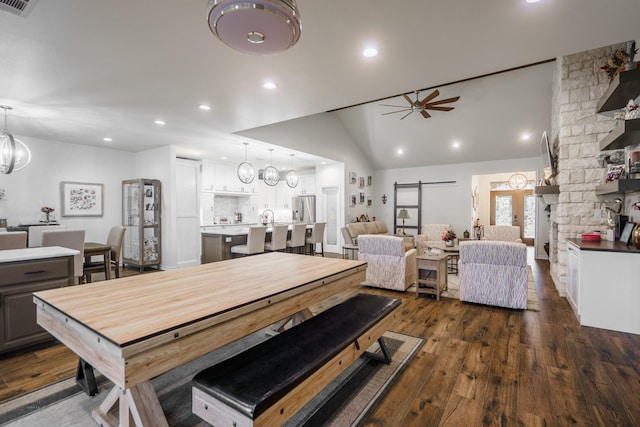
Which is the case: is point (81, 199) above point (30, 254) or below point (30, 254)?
above

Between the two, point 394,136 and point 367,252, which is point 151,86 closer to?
point 367,252

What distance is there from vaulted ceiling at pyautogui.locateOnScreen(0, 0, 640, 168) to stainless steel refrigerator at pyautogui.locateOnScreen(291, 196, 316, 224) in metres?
4.10

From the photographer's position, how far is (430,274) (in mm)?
4285

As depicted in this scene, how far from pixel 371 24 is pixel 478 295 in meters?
3.41

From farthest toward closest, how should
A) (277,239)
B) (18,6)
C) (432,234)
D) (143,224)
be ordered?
1. (432,234)
2. (143,224)
3. (277,239)
4. (18,6)

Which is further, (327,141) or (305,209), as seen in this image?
(305,209)

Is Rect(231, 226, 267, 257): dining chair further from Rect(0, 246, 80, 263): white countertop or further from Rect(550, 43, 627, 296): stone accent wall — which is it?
Rect(550, 43, 627, 296): stone accent wall

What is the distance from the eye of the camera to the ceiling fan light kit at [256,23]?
1.18 meters

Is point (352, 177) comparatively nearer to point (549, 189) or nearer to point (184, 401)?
point (549, 189)

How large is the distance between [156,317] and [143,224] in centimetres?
551

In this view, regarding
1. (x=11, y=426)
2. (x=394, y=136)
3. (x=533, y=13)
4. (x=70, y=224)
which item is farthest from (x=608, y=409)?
(x=70, y=224)

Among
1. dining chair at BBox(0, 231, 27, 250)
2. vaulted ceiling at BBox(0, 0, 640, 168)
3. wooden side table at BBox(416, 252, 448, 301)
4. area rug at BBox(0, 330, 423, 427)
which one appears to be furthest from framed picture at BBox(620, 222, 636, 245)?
dining chair at BBox(0, 231, 27, 250)

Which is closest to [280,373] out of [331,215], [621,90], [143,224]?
[621,90]

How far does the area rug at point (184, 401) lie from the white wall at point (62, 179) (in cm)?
497
